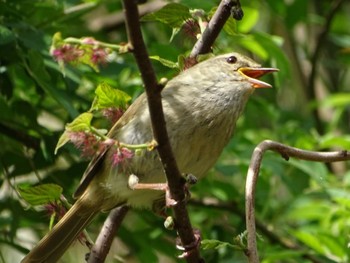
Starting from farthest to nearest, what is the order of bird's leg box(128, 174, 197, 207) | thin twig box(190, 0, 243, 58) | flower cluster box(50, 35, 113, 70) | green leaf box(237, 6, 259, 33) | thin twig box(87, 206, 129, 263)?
green leaf box(237, 6, 259, 33) < thin twig box(87, 206, 129, 263) < thin twig box(190, 0, 243, 58) < flower cluster box(50, 35, 113, 70) < bird's leg box(128, 174, 197, 207)

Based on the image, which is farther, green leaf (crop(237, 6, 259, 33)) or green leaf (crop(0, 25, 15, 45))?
green leaf (crop(237, 6, 259, 33))

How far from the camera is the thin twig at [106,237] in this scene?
331cm

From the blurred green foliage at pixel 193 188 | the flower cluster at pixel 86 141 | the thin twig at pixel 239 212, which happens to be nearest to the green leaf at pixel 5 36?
the blurred green foliage at pixel 193 188

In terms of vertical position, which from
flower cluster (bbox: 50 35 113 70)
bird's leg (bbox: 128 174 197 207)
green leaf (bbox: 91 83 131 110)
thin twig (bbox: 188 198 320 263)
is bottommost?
thin twig (bbox: 188 198 320 263)

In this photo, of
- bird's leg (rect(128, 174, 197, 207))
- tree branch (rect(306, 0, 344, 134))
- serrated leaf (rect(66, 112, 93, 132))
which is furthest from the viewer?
tree branch (rect(306, 0, 344, 134))

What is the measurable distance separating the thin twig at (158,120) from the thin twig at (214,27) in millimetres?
764

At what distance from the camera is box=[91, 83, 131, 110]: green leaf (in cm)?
269

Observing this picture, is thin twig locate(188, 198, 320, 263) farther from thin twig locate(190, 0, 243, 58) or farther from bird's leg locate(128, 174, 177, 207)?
thin twig locate(190, 0, 243, 58)

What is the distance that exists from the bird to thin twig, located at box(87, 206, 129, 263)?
5cm

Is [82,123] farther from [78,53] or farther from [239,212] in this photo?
[239,212]

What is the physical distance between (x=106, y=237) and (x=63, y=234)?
40 centimetres

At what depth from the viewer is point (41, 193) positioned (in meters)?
2.94

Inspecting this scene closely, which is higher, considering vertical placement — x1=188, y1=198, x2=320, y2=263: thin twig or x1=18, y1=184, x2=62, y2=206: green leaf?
x1=18, y1=184, x2=62, y2=206: green leaf

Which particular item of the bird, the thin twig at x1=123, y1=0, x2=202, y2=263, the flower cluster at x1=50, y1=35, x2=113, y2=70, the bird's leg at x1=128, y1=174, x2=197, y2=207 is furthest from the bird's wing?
the thin twig at x1=123, y1=0, x2=202, y2=263
